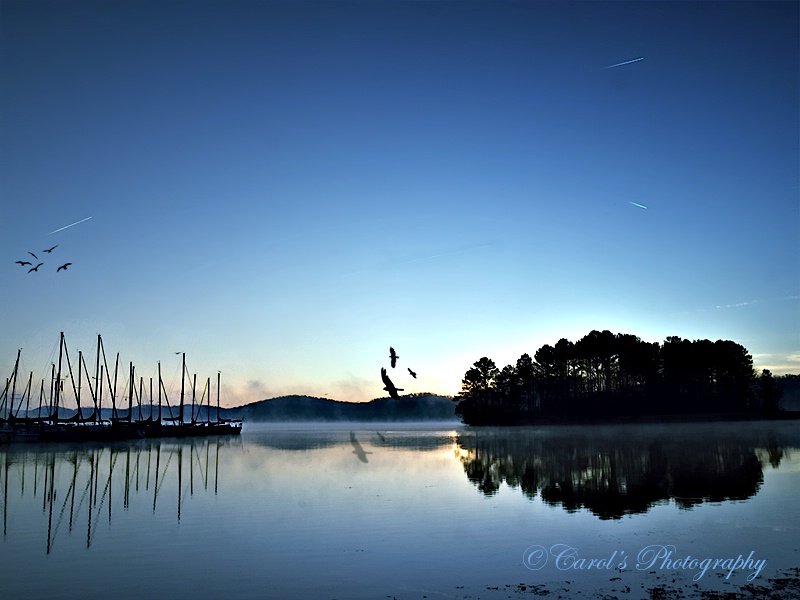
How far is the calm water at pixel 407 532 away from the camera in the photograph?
637 inches

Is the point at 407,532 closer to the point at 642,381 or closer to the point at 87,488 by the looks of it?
the point at 87,488

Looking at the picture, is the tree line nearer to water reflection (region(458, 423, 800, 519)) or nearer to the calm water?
water reflection (region(458, 423, 800, 519))

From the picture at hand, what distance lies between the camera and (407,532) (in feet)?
75.4

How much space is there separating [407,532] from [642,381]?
13236 cm

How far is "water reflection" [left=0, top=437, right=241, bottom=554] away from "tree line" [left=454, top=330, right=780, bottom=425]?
332ft

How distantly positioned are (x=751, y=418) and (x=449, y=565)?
149 m

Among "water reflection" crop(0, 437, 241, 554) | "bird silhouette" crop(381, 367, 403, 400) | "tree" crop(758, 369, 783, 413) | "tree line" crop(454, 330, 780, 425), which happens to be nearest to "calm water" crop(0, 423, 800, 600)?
"water reflection" crop(0, 437, 241, 554)

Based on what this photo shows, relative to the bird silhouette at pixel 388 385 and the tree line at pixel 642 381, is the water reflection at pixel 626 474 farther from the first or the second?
the tree line at pixel 642 381

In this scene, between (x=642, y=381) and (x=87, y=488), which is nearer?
(x=87, y=488)

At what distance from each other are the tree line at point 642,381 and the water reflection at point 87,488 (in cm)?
10126

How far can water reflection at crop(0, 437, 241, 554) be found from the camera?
86.1 feet

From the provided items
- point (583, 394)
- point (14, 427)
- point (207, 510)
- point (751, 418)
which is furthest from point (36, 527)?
point (751, 418)

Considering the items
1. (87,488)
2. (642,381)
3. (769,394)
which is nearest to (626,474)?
(87,488)

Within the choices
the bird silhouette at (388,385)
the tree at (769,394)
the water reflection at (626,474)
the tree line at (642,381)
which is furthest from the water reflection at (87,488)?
the tree at (769,394)
